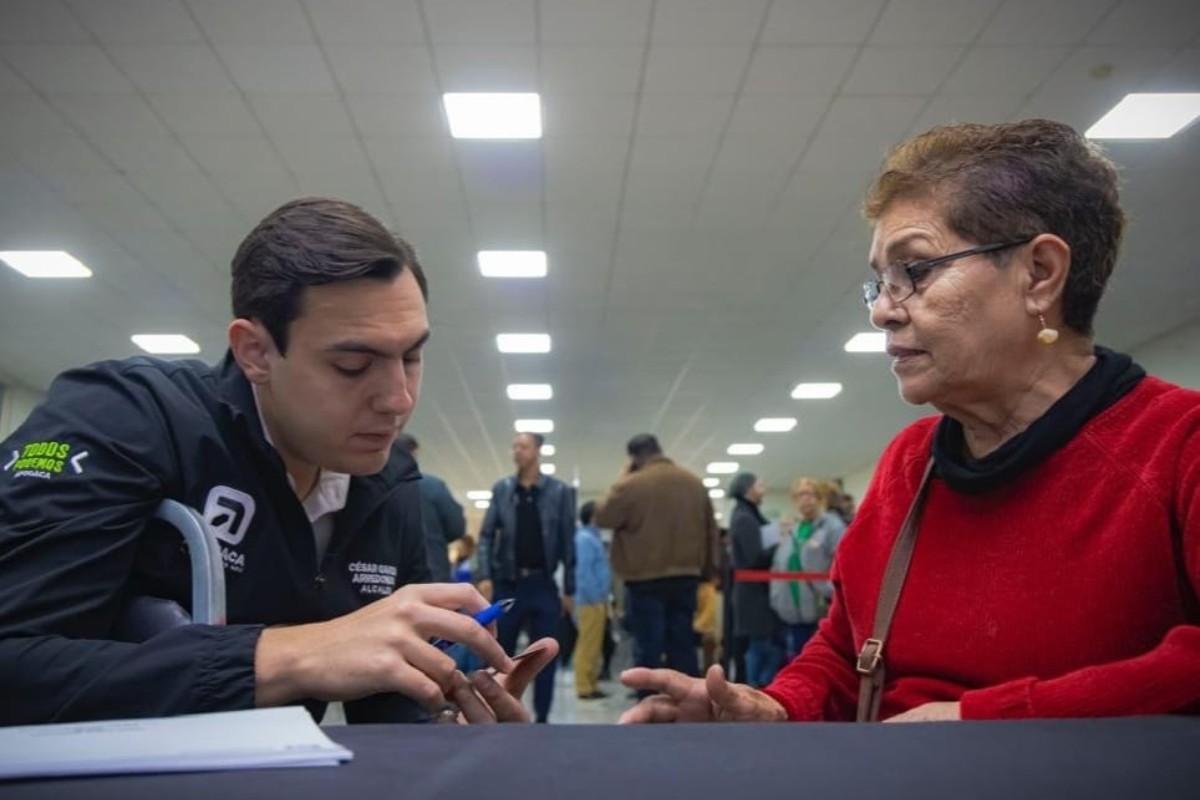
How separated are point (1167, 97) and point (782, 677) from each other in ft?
14.9

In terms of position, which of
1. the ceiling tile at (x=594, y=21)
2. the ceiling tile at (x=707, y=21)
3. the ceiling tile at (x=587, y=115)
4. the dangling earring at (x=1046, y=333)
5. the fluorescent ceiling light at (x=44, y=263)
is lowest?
the dangling earring at (x=1046, y=333)

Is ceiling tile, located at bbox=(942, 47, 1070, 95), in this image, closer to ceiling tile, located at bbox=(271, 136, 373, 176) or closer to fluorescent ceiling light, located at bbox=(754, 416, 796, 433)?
ceiling tile, located at bbox=(271, 136, 373, 176)

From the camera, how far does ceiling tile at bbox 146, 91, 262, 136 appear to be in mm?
4305

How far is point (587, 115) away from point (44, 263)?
459 centimetres

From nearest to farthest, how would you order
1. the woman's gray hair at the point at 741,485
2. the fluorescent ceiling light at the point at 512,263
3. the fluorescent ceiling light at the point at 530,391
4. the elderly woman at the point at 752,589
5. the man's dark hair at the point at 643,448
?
1. the man's dark hair at the point at 643,448
2. the elderly woman at the point at 752,589
3. the woman's gray hair at the point at 741,485
4. the fluorescent ceiling light at the point at 512,263
5. the fluorescent ceiling light at the point at 530,391

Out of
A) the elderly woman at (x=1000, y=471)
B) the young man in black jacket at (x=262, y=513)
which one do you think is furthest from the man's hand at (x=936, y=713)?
the young man in black jacket at (x=262, y=513)

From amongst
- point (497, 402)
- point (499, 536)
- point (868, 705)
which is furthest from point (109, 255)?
point (868, 705)

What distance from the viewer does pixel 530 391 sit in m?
11.3

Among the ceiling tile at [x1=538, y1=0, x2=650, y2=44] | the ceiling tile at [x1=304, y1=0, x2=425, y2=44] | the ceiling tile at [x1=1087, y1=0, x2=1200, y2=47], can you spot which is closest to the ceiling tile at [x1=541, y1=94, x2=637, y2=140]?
the ceiling tile at [x1=538, y1=0, x2=650, y2=44]

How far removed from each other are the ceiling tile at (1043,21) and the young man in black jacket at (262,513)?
349cm

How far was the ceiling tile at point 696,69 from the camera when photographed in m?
3.96

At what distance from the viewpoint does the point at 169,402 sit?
3.36 feet

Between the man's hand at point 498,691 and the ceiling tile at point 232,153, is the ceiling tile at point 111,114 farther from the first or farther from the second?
the man's hand at point 498,691

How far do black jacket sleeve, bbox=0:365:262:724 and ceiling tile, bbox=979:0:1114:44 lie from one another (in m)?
3.86
